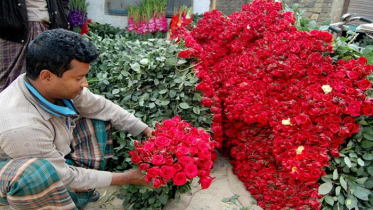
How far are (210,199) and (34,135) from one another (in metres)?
1.37

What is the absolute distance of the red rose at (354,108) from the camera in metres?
1.75

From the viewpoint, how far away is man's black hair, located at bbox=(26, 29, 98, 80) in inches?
54.6

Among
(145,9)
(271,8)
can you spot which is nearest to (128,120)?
(271,8)

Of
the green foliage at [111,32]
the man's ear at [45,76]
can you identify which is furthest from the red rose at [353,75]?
the green foliage at [111,32]

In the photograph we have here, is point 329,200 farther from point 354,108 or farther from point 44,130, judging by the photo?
point 44,130

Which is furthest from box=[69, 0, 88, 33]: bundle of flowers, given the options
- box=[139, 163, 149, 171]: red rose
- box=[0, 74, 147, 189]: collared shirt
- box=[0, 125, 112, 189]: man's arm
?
box=[139, 163, 149, 171]: red rose

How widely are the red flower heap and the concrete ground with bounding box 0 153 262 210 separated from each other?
22.7 inches

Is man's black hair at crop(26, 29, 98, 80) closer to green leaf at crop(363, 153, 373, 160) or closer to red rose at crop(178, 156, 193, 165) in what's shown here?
red rose at crop(178, 156, 193, 165)

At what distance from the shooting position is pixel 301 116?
6.36 feet

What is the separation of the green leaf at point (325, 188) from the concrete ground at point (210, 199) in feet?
1.71

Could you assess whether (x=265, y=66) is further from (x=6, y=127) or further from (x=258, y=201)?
(x=6, y=127)

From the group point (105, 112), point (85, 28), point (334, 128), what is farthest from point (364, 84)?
point (85, 28)

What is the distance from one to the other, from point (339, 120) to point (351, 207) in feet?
1.75

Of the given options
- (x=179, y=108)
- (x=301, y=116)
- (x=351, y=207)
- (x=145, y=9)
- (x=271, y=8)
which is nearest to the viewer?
(x=351, y=207)
